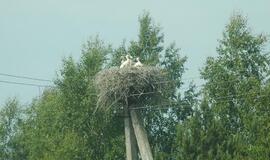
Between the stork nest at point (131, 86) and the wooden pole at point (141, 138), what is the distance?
83 cm

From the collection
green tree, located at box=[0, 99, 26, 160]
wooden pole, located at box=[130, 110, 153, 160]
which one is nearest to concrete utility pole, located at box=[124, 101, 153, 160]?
wooden pole, located at box=[130, 110, 153, 160]

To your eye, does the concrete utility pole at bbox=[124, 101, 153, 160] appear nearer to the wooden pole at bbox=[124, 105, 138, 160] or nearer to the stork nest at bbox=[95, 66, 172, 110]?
the wooden pole at bbox=[124, 105, 138, 160]

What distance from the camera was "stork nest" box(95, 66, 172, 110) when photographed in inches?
1083

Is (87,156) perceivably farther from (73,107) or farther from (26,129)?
(26,129)

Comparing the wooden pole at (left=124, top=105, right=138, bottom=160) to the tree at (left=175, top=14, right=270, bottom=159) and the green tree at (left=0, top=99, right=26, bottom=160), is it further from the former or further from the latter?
the green tree at (left=0, top=99, right=26, bottom=160)

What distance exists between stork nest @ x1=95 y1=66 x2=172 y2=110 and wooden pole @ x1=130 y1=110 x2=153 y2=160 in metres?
0.83

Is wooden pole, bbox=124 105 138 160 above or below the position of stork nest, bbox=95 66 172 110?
below

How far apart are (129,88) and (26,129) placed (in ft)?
51.7

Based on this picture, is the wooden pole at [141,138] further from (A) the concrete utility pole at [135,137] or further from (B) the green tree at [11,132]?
(B) the green tree at [11,132]

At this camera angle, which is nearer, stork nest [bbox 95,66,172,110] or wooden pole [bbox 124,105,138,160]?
wooden pole [bbox 124,105,138,160]

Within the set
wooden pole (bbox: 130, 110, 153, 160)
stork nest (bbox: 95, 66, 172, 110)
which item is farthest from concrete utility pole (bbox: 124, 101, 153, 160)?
stork nest (bbox: 95, 66, 172, 110)

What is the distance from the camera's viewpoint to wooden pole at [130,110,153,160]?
87.4 ft

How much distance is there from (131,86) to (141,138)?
2.01 meters

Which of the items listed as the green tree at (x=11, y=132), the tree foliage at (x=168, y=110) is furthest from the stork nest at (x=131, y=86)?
the green tree at (x=11, y=132)
